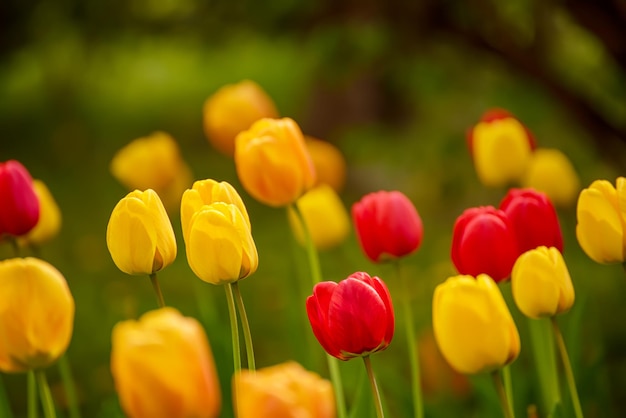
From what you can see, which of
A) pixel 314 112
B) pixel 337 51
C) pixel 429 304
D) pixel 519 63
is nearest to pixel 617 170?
pixel 519 63

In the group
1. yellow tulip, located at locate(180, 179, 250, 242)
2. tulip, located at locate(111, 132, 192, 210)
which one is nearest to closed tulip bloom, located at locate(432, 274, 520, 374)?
yellow tulip, located at locate(180, 179, 250, 242)

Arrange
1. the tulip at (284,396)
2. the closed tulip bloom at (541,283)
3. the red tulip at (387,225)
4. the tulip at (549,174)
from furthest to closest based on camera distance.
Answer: the tulip at (549,174) < the red tulip at (387,225) < the closed tulip bloom at (541,283) < the tulip at (284,396)

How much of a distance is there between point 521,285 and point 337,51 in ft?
4.63

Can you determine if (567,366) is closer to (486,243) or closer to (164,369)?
(486,243)

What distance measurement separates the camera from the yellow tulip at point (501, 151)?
5.18 feet

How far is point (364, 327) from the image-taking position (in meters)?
0.93

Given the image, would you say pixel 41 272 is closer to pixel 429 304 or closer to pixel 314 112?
pixel 429 304

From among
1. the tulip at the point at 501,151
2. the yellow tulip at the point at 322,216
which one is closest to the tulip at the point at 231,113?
the yellow tulip at the point at 322,216

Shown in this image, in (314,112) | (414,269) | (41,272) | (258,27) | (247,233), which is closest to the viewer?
(41,272)

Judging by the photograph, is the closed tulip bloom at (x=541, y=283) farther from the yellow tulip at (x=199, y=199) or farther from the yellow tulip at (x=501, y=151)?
the yellow tulip at (x=501, y=151)

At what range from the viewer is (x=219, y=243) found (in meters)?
0.97

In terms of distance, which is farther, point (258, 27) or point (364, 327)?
point (258, 27)

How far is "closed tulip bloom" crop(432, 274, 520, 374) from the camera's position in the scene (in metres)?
0.90

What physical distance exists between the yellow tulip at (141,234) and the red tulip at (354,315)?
0.70ft
